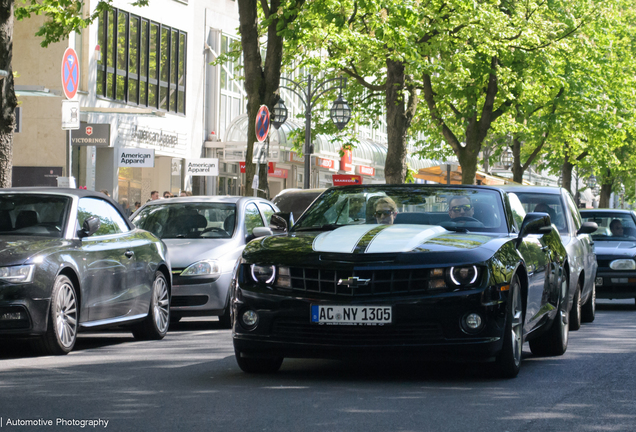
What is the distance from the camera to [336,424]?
5977mm

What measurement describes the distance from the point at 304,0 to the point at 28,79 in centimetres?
1622

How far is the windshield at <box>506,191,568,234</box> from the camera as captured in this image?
542 inches

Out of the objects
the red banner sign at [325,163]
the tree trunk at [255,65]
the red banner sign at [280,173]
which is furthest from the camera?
the red banner sign at [325,163]

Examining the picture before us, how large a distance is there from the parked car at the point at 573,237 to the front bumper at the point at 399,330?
4641mm

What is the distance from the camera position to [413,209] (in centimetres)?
898

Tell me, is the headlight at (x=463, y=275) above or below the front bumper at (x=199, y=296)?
above

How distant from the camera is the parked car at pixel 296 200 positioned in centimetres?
2027

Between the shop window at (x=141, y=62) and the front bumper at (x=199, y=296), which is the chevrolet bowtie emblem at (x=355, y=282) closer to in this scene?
the front bumper at (x=199, y=296)

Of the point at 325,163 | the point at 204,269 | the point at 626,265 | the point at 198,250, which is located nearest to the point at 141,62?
the point at 325,163

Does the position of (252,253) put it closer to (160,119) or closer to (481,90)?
(481,90)

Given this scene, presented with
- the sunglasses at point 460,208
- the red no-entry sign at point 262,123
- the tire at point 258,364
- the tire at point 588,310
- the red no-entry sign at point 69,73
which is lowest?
the tire at point 588,310

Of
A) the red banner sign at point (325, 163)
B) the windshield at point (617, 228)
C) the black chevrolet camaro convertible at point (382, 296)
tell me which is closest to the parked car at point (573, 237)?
the black chevrolet camaro convertible at point (382, 296)

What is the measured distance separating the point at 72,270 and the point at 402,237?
10.9ft

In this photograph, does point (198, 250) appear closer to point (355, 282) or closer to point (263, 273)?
point (263, 273)
